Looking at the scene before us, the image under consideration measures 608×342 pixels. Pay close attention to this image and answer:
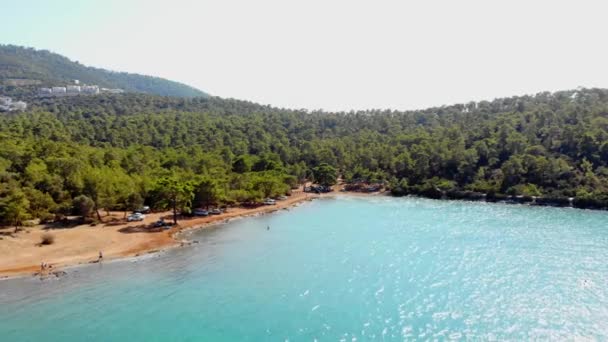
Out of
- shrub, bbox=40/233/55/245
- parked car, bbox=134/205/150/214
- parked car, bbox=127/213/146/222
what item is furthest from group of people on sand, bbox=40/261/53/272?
parked car, bbox=134/205/150/214

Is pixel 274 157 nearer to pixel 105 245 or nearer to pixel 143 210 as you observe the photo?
pixel 143 210

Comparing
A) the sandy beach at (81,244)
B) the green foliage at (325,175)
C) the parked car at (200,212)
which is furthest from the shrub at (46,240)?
the green foliage at (325,175)

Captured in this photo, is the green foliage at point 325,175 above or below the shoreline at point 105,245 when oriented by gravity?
above

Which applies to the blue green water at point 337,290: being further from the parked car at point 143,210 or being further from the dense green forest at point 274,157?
the dense green forest at point 274,157

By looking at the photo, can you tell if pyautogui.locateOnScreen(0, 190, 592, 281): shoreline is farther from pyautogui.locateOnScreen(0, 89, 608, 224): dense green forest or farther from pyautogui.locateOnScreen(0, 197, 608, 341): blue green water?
pyautogui.locateOnScreen(0, 89, 608, 224): dense green forest

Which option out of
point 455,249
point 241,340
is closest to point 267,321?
point 241,340
